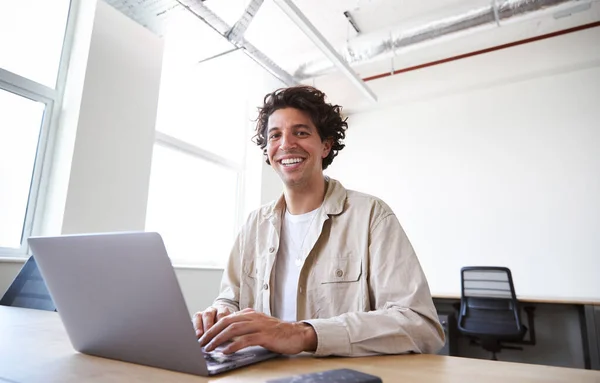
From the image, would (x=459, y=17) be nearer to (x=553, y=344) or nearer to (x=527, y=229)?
(x=527, y=229)

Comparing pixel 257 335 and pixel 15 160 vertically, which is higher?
pixel 15 160

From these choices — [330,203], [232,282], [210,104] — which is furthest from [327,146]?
[210,104]

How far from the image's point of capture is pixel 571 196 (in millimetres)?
3686

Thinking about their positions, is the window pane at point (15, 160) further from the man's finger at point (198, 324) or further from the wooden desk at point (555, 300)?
the wooden desk at point (555, 300)

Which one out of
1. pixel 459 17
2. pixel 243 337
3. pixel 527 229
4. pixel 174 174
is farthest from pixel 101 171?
pixel 527 229

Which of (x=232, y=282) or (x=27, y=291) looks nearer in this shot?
(x=232, y=282)

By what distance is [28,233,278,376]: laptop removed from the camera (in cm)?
56

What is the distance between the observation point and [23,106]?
8.44 feet

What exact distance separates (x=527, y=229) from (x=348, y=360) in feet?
12.4

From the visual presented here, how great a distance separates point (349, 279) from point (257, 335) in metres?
0.51

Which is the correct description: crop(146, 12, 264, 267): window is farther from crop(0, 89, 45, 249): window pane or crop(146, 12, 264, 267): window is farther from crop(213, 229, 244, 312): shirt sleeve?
crop(213, 229, 244, 312): shirt sleeve

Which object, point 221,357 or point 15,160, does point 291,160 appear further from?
point 15,160

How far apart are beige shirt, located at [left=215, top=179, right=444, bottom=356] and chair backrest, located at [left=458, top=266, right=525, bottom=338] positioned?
91.4 inches

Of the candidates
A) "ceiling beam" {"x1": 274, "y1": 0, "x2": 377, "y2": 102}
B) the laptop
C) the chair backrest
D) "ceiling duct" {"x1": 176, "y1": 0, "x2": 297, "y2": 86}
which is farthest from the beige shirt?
the chair backrest
